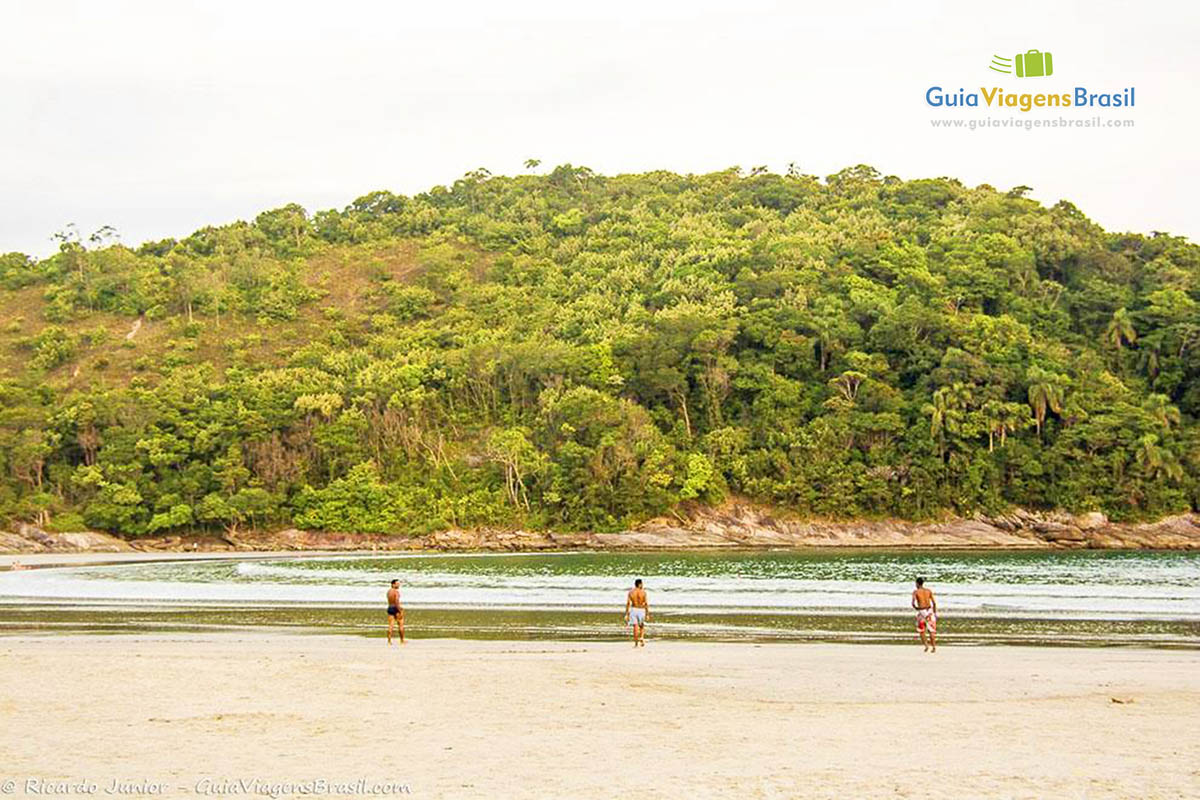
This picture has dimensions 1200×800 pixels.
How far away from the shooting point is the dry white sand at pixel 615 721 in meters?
11.6

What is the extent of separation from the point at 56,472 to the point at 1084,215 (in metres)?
92.2

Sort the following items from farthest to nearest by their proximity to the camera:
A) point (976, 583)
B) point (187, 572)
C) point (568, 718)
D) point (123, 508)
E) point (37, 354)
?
point (37, 354) → point (123, 508) → point (187, 572) → point (976, 583) → point (568, 718)

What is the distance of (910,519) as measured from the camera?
77.6 meters

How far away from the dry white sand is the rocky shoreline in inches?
2071

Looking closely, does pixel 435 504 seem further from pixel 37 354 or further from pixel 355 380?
pixel 37 354

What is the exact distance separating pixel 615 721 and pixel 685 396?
76.1m

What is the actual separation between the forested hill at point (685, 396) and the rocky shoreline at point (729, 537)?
4.09 ft

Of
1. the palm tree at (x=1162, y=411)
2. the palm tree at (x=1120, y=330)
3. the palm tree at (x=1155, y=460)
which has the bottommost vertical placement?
the palm tree at (x=1155, y=460)

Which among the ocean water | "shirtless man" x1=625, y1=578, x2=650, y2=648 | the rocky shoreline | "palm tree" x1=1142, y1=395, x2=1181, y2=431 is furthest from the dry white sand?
"palm tree" x1=1142, y1=395, x2=1181, y2=431

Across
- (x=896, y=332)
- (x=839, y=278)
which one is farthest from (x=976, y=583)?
(x=839, y=278)

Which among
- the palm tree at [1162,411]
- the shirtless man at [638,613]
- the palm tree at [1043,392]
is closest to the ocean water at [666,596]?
the shirtless man at [638,613]

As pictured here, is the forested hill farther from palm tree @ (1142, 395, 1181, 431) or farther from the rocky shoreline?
the rocky shoreline

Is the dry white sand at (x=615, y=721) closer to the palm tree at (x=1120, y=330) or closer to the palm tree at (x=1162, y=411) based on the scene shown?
the palm tree at (x=1162, y=411)

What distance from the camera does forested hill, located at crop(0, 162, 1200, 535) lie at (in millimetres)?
79312
